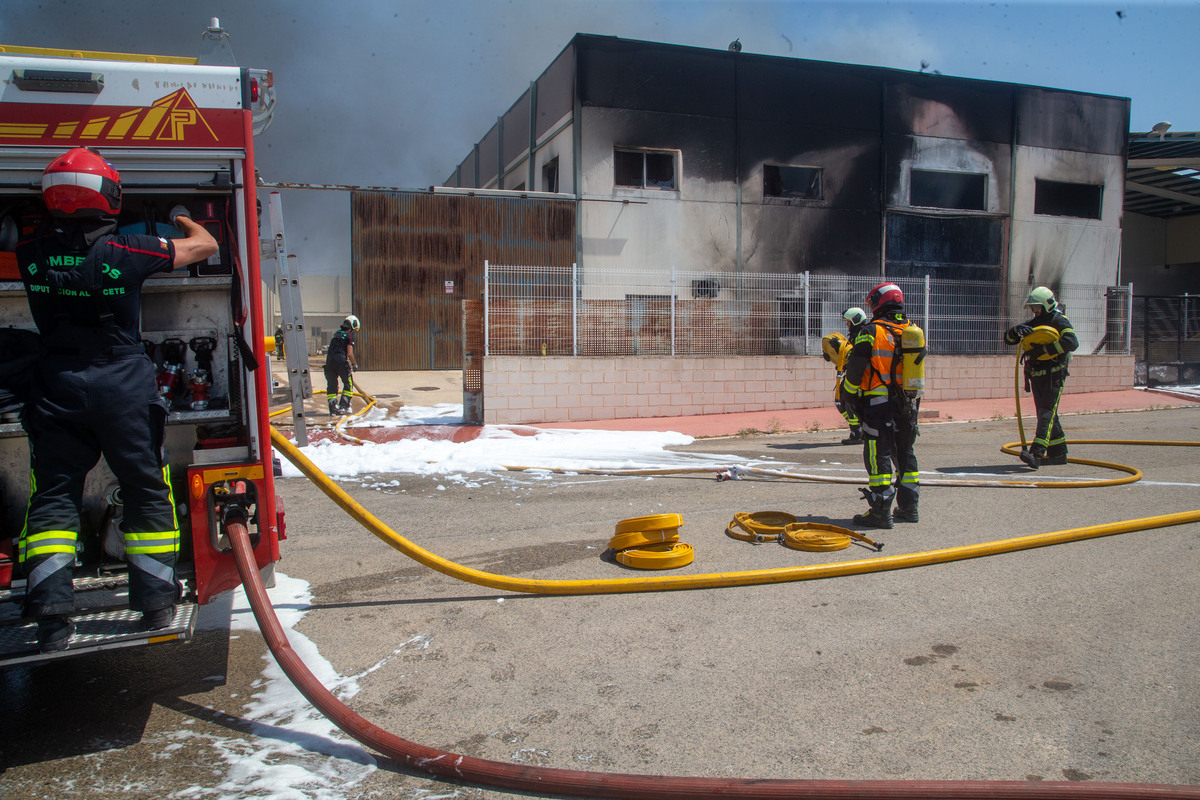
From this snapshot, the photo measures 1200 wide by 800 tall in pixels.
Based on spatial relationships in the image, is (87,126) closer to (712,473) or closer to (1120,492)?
(712,473)

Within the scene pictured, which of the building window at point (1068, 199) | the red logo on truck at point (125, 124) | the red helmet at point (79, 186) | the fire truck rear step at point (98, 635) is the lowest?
the fire truck rear step at point (98, 635)

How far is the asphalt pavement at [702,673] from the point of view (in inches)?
101

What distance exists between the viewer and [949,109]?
64.9 feet

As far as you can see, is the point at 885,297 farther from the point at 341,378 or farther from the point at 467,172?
the point at 467,172

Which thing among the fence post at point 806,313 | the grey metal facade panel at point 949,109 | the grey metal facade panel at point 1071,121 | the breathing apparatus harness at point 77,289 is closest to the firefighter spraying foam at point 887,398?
the breathing apparatus harness at point 77,289

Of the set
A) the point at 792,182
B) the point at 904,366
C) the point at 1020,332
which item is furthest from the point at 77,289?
the point at 792,182

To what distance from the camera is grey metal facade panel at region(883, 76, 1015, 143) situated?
19422 millimetres

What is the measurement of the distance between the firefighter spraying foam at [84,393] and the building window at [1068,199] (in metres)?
23.0

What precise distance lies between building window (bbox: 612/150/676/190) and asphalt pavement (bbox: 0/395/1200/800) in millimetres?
14121

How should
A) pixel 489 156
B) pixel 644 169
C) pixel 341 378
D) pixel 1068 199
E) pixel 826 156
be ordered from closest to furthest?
pixel 341 378, pixel 644 169, pixel 826 156, pixel 1068 199, pixel 489 156

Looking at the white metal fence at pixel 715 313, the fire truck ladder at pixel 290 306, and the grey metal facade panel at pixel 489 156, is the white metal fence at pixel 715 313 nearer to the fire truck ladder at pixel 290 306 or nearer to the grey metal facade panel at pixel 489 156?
the fire truck ladder at pixel 290 306

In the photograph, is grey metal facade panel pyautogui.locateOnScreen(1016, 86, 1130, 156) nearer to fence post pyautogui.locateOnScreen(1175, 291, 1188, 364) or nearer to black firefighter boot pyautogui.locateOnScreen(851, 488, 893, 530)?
fence post pyautogui.locateOnScreen(1175, 291, 1188, 364)

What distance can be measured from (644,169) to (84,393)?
16.8 m

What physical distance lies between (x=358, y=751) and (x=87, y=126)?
8.63 feet
